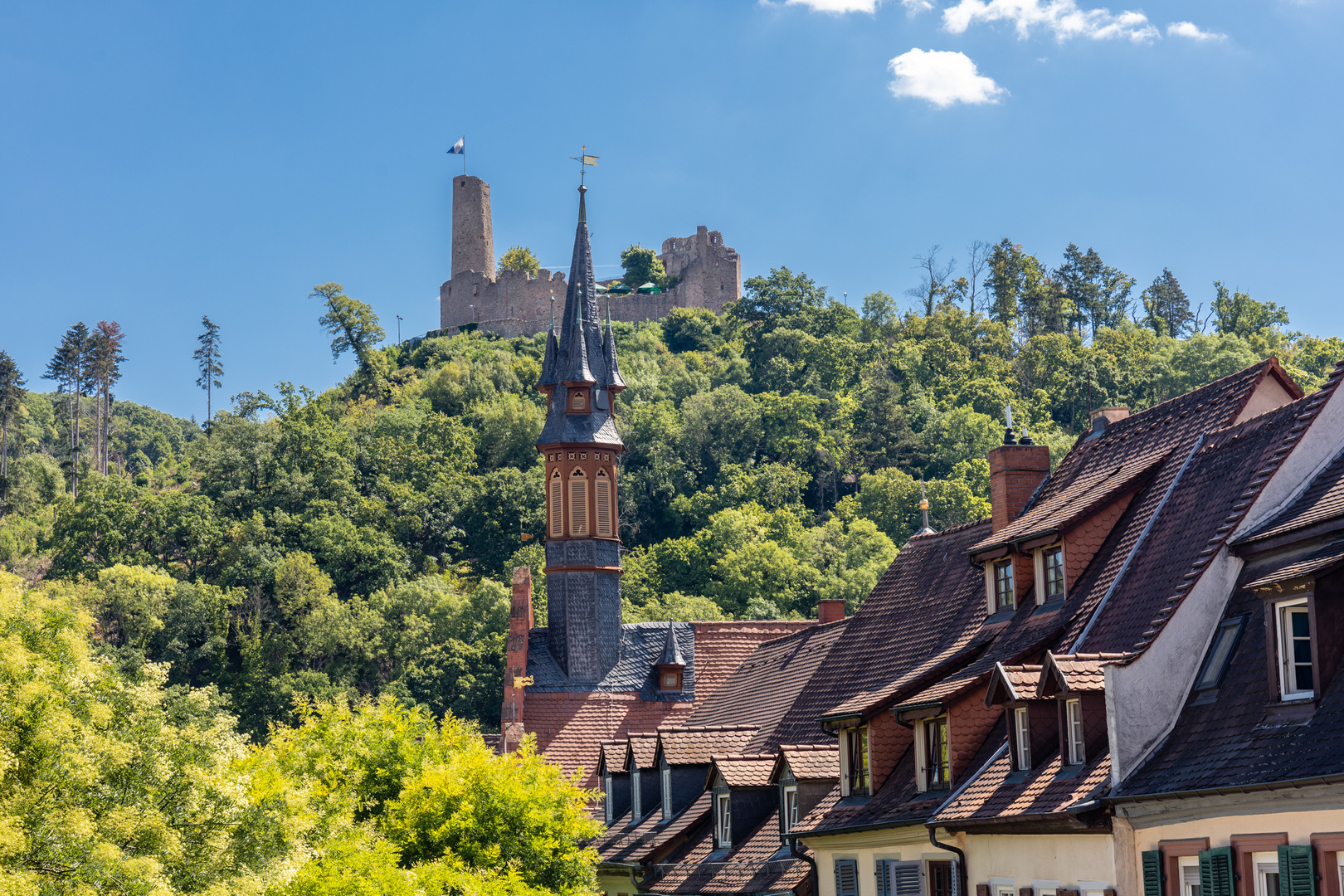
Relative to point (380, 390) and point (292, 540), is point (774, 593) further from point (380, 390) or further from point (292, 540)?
point (380, 390)

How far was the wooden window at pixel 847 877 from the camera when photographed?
24.9m

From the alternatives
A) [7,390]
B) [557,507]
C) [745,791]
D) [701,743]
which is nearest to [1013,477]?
[745,791]

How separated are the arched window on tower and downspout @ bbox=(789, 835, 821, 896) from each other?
23.8m

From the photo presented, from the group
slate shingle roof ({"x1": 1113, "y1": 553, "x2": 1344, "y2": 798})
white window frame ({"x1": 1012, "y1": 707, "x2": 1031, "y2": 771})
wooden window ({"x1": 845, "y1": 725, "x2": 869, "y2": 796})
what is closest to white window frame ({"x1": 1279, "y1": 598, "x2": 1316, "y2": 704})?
slate shingle roof ({"x1": 1113, "y1": 553, "x2": 1344, "y2": 798})

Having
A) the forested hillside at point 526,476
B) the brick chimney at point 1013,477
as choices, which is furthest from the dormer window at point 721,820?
the forested hillside at point 526,476

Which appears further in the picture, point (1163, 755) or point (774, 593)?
point (774, 593)

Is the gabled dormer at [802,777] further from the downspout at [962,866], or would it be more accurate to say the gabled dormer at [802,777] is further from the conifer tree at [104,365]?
the conifer tree at [104,365]

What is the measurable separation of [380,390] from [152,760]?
358 ft

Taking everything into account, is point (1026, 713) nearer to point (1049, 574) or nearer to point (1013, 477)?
point (1049, 574)

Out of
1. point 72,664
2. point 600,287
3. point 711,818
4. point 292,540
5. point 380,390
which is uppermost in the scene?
point 600,287

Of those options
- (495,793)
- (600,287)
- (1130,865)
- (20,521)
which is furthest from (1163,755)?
→ (600,287)

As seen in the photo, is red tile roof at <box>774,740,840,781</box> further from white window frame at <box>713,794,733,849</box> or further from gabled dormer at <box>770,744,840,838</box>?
white window frame at <box>713,794,733,849</box>

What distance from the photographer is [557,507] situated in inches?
1989

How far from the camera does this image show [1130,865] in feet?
55.4
